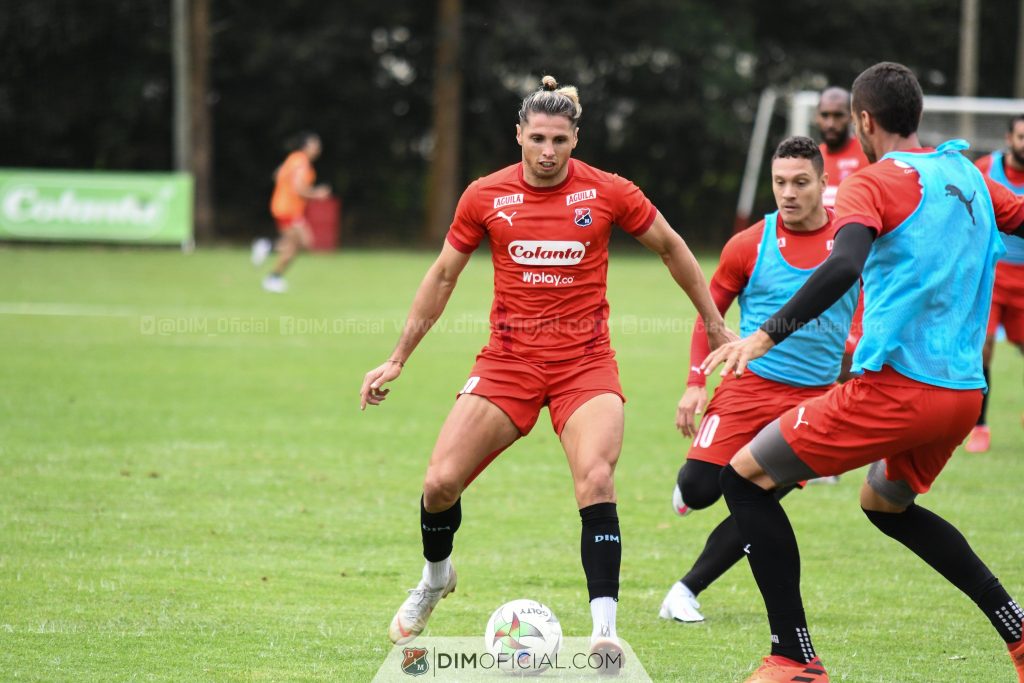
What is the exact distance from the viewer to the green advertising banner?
27.2m

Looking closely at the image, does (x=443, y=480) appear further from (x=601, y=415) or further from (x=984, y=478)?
(x=984, y=478)

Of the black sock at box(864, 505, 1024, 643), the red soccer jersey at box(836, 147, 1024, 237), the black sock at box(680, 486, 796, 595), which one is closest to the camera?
the red soccer jersey at box(836, 147, 1024, 237)

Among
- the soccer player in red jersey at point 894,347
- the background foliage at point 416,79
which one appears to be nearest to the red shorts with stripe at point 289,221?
the background foliage at point 416,79

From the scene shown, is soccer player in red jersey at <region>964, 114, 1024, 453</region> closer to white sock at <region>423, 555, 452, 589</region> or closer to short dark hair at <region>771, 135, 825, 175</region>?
short dark hair at <region>771, 135, 825, 175</region>

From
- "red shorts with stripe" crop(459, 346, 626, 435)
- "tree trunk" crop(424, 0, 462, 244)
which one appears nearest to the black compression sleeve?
"red shorts with stripe" crop(459, 346, 626, 435)

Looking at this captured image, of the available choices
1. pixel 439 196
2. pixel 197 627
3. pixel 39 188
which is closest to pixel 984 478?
pixel 197 627

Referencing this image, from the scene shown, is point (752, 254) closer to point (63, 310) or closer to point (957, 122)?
point (63, 310)

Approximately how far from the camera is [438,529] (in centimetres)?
541

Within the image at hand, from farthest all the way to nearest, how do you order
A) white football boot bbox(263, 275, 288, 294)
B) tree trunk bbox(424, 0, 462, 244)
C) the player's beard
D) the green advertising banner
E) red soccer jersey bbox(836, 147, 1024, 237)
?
1. tree trunk bbox(424, 0, 462, 244)
2. the green advertising banner
3. white football boot bbox(263, 275, 288, 294)
4. the player's beard
5. red soccer jersey bbox(836, 147, 1024, 237)

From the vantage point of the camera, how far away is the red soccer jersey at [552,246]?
5.27 metres

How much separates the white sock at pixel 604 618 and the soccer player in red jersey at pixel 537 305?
1.98 ft

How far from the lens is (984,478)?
9016mm

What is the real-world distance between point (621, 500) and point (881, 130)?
160 inches

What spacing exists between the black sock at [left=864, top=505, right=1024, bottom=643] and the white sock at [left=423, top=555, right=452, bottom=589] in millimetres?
1735
